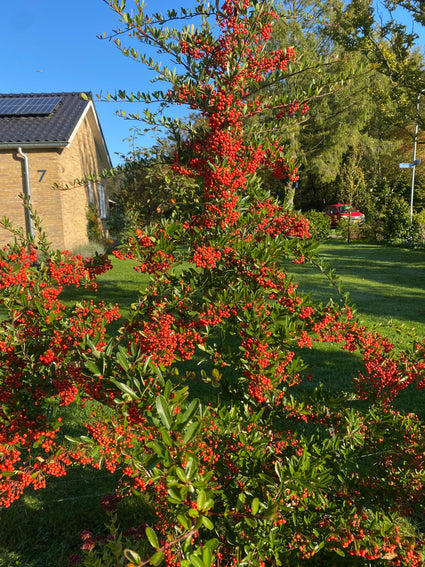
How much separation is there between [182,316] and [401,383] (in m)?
1.55

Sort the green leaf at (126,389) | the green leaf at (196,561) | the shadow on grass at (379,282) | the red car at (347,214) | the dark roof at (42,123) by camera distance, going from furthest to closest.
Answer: the red car at (347,214)
the dark roof at (42,123)
the shadow on grass at (379,282)
the green leaf at (126,389)
the green leaf at (196,561)

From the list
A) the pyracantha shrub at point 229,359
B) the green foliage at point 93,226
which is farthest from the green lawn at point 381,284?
the green foliage at point 93,226

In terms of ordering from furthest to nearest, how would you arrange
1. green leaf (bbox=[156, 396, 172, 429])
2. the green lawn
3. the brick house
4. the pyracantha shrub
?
1. the brick house
2. the green lawn
3. the pyracantha shrub
4. green leaf (bbox=[156, 396, 172, 429])

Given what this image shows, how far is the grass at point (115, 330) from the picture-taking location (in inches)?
114

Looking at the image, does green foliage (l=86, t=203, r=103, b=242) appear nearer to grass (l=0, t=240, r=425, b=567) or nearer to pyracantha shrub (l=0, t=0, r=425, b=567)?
grass (l=0, t=240, r=425, b=567)

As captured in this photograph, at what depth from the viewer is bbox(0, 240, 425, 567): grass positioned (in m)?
2.88

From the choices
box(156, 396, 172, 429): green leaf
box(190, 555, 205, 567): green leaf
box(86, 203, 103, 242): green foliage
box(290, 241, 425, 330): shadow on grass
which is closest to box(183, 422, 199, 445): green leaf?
box(156, 396, 172, 429): green leaf

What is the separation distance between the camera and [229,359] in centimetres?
260

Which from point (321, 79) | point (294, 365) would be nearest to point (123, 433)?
point (294, 365)

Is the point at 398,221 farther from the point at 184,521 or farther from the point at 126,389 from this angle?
the point at 184,521

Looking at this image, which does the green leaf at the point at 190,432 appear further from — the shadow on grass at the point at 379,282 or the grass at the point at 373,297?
the shadow on grass at the point at 379,282

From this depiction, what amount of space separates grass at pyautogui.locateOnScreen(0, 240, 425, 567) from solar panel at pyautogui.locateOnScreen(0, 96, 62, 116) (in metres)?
6.90

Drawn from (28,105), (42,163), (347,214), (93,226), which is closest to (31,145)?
(42,163)

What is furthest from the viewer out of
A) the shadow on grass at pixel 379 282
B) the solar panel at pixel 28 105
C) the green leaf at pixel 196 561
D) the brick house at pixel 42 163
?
the solar panel at pixel 28 105
